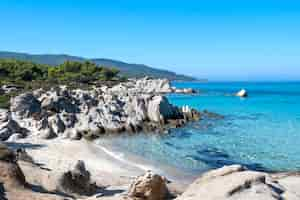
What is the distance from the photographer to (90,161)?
74.6 feet

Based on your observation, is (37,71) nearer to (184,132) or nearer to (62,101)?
(62,101)

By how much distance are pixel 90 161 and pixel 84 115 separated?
54.3 feet

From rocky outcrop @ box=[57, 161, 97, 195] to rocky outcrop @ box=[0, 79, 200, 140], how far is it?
1592cm

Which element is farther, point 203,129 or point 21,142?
point 203,129

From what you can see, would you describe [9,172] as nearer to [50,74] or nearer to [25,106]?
[25,106]

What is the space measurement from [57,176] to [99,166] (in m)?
7.39

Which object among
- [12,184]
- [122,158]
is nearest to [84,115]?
[122,158]

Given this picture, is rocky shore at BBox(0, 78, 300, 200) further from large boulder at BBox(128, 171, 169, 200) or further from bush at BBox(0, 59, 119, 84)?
bush at BBox(0, 59, 119, 84)

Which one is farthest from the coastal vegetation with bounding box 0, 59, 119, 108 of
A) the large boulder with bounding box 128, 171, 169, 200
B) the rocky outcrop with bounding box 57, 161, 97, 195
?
the large boulder with bounding box 128, 171, 169, 200

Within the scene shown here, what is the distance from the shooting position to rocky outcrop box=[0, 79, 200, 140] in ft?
105

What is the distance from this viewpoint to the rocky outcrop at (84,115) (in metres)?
32.1

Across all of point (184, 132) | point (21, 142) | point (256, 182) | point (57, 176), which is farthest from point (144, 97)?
point (256, 182)

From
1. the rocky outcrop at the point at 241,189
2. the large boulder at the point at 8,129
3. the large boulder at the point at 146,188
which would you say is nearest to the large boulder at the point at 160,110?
the large boulder at the point at 8,129

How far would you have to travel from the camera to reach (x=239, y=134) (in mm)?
36062
